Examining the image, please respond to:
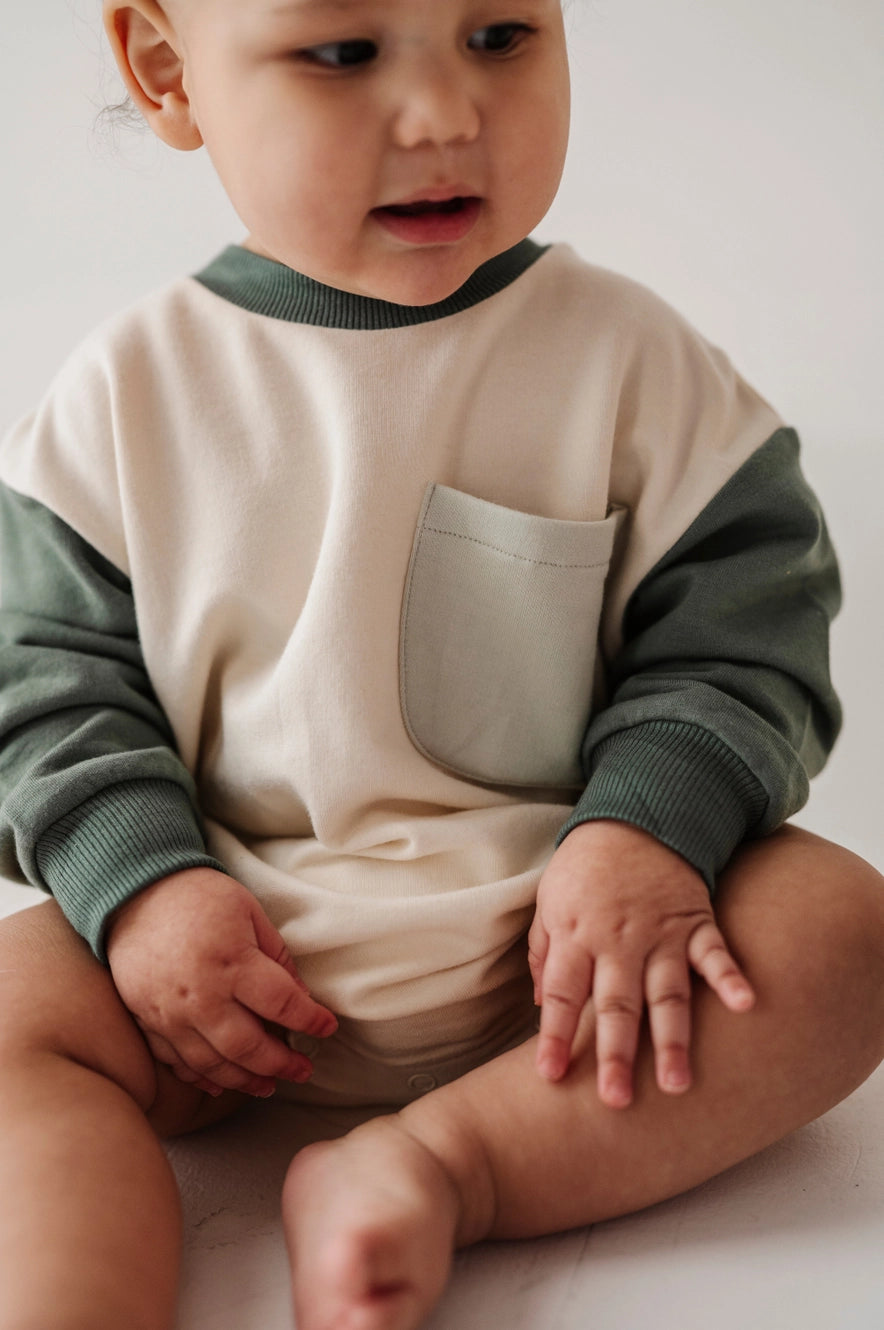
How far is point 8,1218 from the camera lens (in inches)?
25.2

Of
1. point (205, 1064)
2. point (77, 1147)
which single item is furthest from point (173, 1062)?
point (77, 1147)

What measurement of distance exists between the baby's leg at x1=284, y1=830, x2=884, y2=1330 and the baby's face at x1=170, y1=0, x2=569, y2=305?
0.38 m

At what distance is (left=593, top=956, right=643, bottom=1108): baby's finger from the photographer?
28.3 inches

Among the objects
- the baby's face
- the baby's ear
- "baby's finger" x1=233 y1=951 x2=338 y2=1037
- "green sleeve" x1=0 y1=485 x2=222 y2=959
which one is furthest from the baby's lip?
"baby's finger" x1=233 y1=951 x2=338 y2=1037

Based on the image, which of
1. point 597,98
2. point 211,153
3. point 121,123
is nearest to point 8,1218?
point 211,153

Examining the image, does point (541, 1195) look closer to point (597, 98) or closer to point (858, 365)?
point (858, 365)

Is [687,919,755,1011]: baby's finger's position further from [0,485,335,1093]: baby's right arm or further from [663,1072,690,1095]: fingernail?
[0,485,335,1093]: baby's right arm

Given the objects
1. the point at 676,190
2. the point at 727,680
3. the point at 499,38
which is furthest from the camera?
the point at 676,190

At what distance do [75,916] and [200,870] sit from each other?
72 millimetres

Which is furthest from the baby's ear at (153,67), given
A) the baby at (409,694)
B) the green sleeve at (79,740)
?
the green sleeve at (79,740)

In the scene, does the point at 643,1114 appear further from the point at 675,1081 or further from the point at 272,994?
the point at 272,994

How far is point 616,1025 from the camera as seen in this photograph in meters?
0.73

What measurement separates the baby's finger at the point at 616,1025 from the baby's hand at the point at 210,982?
0.15 meters

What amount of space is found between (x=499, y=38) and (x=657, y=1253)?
22.9 inches
